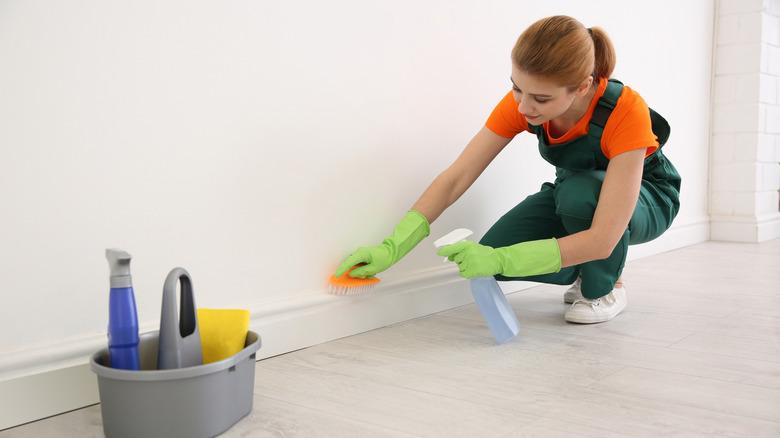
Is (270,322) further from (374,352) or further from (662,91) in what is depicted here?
(662,91)

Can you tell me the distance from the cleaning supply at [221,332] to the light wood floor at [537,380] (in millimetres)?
106

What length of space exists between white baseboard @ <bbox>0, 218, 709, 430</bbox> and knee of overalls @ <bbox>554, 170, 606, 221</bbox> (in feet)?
1.14

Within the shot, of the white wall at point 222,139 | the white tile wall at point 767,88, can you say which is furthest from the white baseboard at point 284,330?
the white tile wall at point 767,88

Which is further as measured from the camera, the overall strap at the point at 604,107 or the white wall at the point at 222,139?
the overall strap at the point at 604,107

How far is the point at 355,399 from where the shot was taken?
1.13 metres

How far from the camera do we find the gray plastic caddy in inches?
35.9

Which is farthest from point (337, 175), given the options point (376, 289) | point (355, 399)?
point (355, 399)

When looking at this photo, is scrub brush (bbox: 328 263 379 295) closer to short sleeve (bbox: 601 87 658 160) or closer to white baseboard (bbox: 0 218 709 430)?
white baseboard (bbox: 0 218 709 430)

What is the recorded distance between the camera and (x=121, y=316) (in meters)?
0.95

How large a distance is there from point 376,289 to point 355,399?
479mm

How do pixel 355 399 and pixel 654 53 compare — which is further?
pixel 654 53

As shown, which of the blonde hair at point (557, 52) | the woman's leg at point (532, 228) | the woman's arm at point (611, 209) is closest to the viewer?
the blonde hair at point (557, 52)

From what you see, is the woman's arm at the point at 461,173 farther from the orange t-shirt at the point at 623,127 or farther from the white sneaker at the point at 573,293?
the white sneaker at the point at 573,293

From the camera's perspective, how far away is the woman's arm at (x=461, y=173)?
5.22 ft
